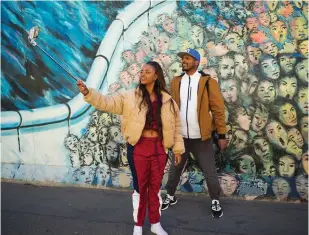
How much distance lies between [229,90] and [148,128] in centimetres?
160

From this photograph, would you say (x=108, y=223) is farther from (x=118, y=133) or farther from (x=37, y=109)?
(x=37, y=109)

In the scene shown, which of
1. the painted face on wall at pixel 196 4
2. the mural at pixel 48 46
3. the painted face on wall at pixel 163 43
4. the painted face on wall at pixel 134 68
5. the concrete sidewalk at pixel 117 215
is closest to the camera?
the concrete sidewalk at pixel 117 215

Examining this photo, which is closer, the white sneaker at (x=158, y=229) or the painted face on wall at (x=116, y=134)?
the white sneaker at (x=158, y=229)

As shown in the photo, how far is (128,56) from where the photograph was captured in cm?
534

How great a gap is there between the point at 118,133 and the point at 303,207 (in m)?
2.36

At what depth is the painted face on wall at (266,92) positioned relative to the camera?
4918 millimetres

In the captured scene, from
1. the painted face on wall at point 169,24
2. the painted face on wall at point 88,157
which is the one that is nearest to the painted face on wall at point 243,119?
the painted face on wall at point 169,24

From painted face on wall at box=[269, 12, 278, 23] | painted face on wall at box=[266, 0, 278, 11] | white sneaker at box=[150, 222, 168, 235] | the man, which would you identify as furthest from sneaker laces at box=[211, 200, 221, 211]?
painted face on wall at box=[266, 0, 278, 11]

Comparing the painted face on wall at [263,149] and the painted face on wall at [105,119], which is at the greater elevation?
the painted face on wall at [105,119]

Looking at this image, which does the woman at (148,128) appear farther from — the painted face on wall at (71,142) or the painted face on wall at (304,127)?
the painted face on wall at (71,142)

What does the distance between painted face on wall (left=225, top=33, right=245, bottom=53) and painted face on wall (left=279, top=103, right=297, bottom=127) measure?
0.81 meters

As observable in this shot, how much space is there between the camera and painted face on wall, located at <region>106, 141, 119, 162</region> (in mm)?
5473

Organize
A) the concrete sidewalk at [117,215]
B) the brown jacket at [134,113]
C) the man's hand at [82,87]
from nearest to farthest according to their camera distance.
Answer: the man's hand at [82,87] < the brown jacket at [134,113] < the concrete sidewalk at [117,215]

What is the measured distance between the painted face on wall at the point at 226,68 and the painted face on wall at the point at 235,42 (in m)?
0.13
